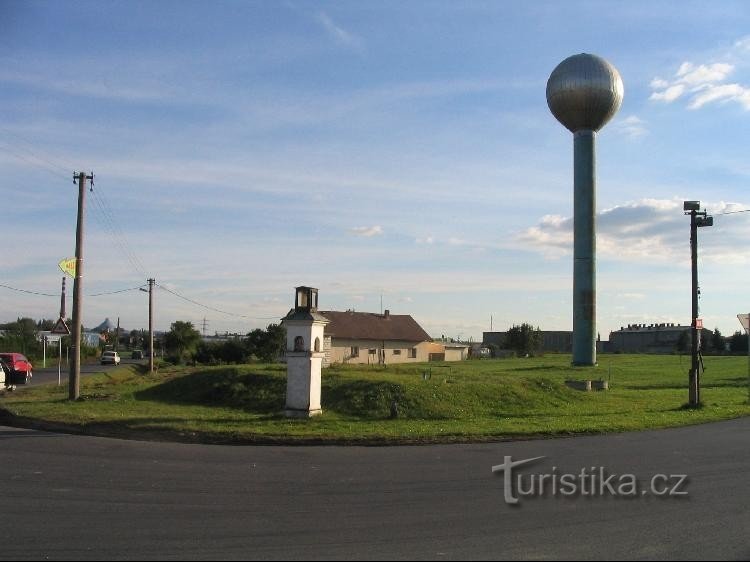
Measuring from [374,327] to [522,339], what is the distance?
30.3m

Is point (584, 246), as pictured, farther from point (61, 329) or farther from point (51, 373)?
point (61, 329)

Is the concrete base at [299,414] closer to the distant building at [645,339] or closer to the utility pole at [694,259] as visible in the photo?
the utility pole at [694,259]

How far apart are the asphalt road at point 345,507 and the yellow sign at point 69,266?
9.87 meters

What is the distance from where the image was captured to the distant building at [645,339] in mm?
124688

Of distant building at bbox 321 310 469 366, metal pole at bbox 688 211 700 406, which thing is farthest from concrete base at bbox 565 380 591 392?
distant building at bbox 321 310 469 366

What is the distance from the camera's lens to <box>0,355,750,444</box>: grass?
1466cm

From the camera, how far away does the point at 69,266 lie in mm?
21516

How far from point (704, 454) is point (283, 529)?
8483 mm

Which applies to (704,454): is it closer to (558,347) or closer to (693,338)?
(693,338)

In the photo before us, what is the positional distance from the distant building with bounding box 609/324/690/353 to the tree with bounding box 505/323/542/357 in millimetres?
34167

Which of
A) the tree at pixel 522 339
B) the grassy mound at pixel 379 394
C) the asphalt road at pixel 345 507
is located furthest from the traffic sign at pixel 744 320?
the tree at pixel 522 339

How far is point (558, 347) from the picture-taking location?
137 meters

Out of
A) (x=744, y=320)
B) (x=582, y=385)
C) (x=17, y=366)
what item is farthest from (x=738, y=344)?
(x=17, y=366)

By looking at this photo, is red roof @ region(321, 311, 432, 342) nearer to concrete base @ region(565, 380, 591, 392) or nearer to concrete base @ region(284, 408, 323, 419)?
concrete base @ region(565, 380, 591, 392)
